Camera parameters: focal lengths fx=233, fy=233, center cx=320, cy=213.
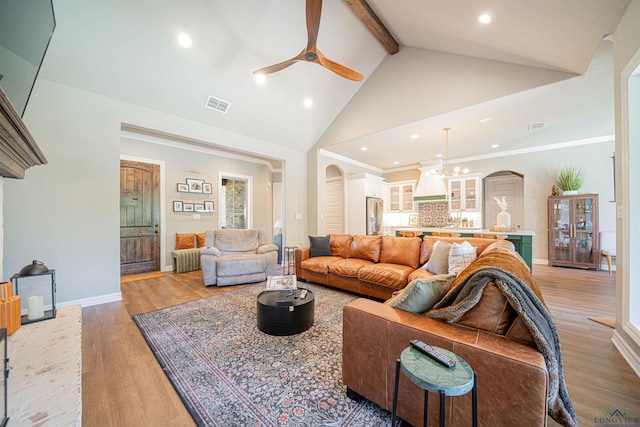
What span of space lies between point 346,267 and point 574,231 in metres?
5.34

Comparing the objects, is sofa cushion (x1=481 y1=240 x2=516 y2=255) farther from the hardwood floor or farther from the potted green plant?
the potted green plant

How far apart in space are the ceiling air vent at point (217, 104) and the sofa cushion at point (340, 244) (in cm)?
291

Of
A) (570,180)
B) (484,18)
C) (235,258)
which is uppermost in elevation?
(484,18)

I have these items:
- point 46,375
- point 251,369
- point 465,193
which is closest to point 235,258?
point 251,369

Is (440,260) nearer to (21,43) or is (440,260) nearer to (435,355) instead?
(435,355)

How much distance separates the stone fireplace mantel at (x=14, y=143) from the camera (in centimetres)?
105

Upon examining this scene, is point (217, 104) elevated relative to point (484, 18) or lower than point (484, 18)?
Answer: lower

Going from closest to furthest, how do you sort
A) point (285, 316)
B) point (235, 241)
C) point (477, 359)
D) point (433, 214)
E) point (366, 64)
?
point (477, 359) → point (285, 316) → point (366, 64) → point (235, 241) → point (433, 214)

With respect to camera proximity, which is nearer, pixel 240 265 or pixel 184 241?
pixel 240 265

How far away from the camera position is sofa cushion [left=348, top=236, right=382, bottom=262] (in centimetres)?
366

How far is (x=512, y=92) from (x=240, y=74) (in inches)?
152

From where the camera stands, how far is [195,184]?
18.0ft

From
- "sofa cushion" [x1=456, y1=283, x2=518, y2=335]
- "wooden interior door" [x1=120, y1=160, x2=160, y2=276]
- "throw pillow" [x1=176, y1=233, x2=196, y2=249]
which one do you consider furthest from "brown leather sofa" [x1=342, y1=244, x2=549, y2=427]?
"wooden interior door" [x1=120, y1=160, x2=160, y2=276]

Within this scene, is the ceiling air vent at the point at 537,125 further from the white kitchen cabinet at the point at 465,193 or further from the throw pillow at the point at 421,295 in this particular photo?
the throw pillow at the point at 421,295
